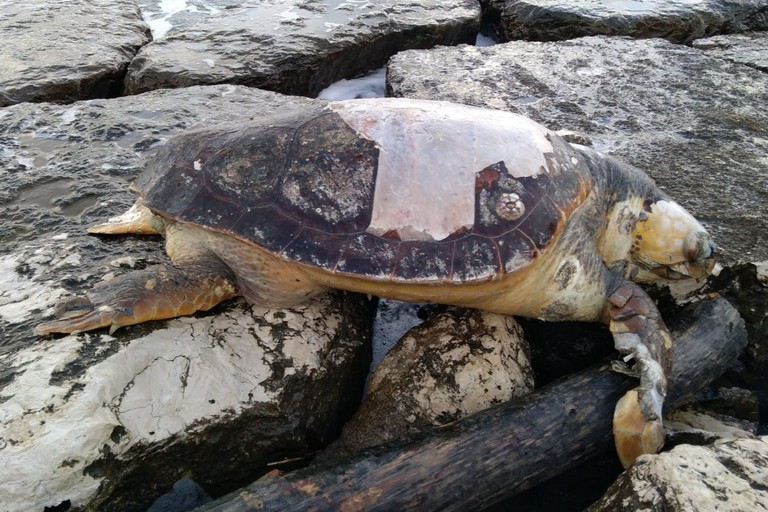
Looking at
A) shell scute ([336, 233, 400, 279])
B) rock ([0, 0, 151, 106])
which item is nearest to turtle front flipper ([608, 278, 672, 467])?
shell scute ([336, 233, 400, 279])

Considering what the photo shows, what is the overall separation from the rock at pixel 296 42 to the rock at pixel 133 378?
6.34 feet

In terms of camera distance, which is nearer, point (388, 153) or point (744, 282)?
point (388, 153)

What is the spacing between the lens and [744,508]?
1.55 meters

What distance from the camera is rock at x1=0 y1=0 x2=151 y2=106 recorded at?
4.33 m

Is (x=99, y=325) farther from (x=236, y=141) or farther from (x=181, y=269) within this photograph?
(x=236, y=141)

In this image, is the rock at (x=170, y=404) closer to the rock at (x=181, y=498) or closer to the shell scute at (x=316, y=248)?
the rock at (x=181, y=498)

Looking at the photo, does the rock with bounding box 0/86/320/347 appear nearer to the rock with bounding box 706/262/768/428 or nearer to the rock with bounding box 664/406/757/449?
the rock with bounding box 664/406/757/449

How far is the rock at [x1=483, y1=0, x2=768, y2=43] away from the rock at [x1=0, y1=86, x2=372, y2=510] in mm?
4065

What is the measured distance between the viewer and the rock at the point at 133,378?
1.85 meters

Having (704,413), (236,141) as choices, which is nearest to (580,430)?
(704,413)

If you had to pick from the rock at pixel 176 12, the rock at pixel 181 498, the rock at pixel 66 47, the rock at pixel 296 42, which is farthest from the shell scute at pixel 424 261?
the rock at pixel 176 12

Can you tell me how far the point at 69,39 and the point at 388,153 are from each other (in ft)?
13.3

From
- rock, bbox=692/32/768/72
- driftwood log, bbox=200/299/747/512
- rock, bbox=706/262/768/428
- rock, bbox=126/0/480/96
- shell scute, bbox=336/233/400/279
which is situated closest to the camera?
driftwood log, bbox=200/299/747/512

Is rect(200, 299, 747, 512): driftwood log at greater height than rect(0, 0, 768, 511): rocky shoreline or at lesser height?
lesser
